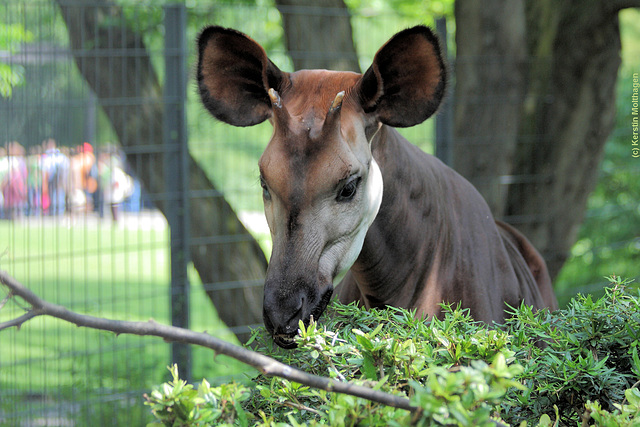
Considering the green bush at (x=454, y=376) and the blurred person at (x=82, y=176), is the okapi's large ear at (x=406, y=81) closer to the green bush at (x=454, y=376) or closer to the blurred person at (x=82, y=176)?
the green bush at (x=454, y=376)

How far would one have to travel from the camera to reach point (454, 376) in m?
1.06

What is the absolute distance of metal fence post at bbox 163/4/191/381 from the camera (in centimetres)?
538

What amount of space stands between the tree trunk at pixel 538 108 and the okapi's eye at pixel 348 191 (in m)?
3.77

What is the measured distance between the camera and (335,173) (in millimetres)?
2350

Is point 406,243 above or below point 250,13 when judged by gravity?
below

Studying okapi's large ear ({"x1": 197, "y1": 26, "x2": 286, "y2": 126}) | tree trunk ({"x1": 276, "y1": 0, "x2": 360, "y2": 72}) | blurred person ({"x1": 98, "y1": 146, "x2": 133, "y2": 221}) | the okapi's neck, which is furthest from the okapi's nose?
tree trunk ({"x1": 276, "y1": 0, "x2": 360, "y2": 72})

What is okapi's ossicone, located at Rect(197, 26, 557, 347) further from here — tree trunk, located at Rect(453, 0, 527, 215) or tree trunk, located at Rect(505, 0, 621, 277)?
tree trunk, located at Rect(505, 0, 621, 277)

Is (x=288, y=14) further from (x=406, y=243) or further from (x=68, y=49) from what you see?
(x=406, y=243)

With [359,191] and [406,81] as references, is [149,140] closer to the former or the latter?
[406,81]

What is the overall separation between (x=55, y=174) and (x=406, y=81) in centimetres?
321

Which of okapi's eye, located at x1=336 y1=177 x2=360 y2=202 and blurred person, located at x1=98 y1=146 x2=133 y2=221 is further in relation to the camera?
blurred person, located at x1=98 y1=146 x2=133 y2=221

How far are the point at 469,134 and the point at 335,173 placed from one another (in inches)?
159

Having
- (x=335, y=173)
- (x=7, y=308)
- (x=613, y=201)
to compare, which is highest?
(x=335, y=173)

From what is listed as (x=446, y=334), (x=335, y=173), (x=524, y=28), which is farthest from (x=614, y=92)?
(x=446, y=334)
